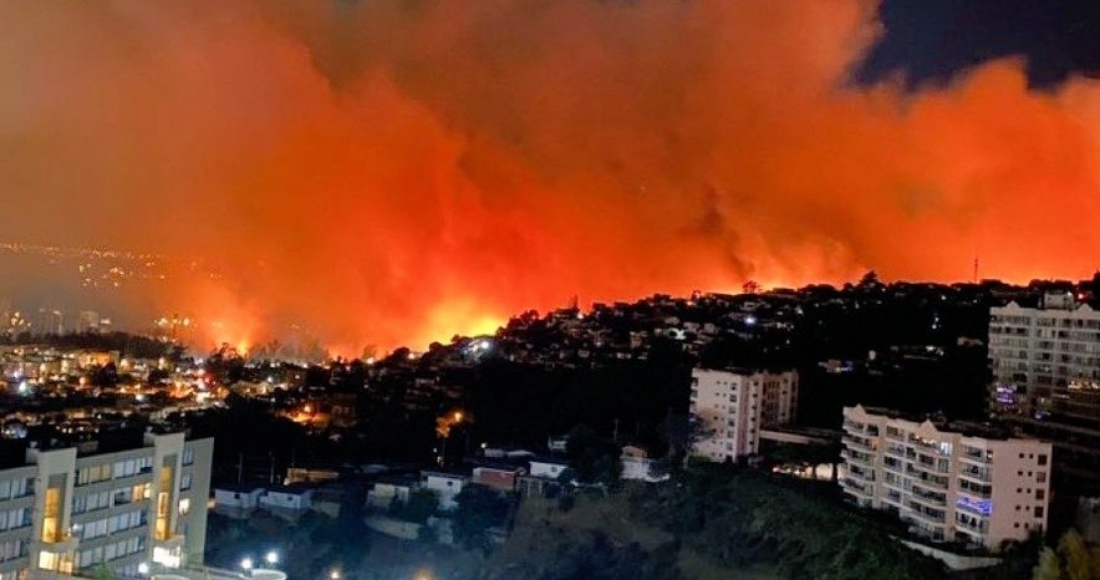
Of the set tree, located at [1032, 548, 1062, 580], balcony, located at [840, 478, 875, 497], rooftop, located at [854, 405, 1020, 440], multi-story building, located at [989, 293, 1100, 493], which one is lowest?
tree, located at [1032, 548, 1062, 580]

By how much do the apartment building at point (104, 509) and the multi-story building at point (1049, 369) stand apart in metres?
8.52

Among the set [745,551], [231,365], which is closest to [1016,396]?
[745,551]

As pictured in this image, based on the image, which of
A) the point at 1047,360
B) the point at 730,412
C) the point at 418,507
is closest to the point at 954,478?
the point at 730,412

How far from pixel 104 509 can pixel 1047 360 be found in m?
10.7

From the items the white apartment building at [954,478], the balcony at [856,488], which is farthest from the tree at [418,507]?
the white apartment building at [954,478]

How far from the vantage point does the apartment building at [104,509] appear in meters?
7.97

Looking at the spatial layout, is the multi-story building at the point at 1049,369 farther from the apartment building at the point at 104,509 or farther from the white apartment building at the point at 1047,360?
the apartment building at the point at 104,509

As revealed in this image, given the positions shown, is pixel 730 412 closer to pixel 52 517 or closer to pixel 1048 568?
pixel 1048 568

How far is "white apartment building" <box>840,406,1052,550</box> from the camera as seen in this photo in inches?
371

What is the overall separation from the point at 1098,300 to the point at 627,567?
8.88m

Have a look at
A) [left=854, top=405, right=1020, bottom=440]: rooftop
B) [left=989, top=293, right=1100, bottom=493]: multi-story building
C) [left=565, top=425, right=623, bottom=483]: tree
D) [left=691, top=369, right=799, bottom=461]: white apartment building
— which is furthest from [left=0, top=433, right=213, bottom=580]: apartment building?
[left=989, top=293, right=1100, bottom=493]: multi-story building

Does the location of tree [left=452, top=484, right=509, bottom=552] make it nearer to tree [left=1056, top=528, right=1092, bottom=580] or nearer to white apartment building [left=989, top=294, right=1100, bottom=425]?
white apartment building [left=989, top=294, right=1100, bottom=425]

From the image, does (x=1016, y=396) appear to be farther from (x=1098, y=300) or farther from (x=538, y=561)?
(x=538, y=561)

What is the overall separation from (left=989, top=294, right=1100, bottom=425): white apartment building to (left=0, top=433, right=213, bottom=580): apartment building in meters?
9.11
